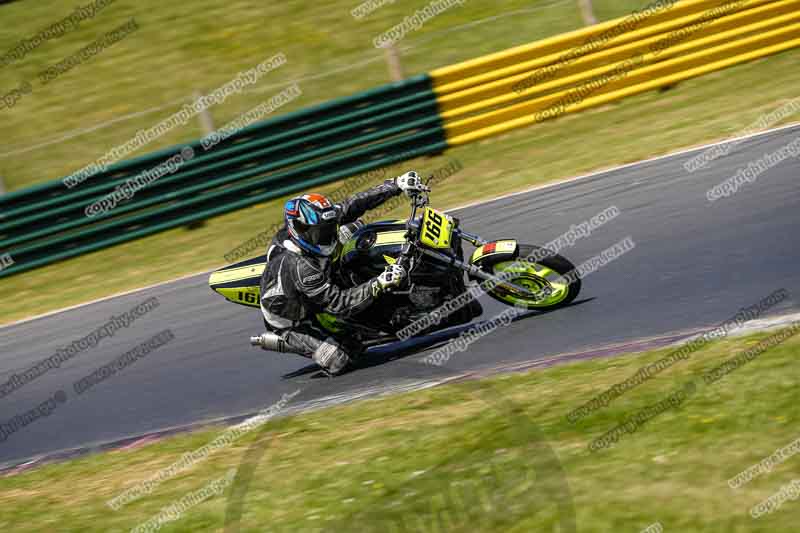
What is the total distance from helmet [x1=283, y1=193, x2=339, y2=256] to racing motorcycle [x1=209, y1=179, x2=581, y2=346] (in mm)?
315

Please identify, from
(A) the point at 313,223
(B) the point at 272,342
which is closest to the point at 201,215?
(B) the point at 272,342

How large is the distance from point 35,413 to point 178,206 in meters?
5.35

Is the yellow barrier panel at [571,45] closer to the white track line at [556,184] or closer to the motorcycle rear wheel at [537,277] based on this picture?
the white track line at [556,184]

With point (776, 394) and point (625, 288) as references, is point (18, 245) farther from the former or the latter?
point (776, 394)

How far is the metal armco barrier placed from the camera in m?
13.8

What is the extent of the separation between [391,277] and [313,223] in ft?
2.59

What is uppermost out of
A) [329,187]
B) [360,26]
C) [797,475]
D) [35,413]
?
[360,26]

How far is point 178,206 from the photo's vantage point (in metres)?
13.8

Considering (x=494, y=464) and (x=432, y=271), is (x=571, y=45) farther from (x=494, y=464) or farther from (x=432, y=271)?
(x=494, y=464)

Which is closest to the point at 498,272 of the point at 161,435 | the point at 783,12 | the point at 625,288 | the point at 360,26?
the point at 625,288

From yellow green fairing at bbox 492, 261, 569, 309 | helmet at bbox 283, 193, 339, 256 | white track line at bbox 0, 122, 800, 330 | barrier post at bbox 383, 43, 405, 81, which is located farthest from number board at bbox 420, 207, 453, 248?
barrier post at bbox 383, 43, 405, 81

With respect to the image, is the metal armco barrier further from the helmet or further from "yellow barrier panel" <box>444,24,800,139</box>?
the helmet

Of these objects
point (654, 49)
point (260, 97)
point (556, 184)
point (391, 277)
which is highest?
point (260, 97)

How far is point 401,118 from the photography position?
13.9 m
